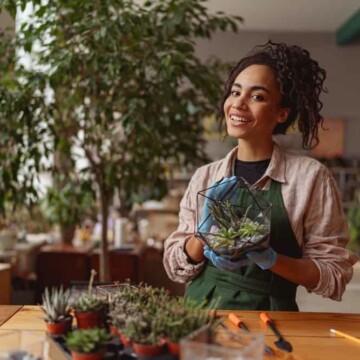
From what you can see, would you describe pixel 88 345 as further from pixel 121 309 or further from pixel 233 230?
pixel 233 230

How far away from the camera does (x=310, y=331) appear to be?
1.32 metres

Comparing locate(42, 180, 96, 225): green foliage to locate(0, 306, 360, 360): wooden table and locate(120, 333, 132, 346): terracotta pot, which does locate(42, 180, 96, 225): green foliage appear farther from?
locate(120, 333, 132, 346): terracotta pot

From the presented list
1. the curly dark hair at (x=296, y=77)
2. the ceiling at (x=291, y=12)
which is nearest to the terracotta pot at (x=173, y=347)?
the curly dark hair at (x=296, y=77)

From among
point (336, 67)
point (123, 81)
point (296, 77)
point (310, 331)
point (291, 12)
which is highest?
point (291, 12)

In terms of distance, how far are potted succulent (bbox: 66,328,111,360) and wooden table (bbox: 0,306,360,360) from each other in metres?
0.08

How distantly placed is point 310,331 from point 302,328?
2 cm

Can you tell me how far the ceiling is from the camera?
6.34m

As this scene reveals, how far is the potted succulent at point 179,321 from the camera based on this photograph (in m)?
0.99

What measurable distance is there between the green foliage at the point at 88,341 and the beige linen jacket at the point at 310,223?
61 cm

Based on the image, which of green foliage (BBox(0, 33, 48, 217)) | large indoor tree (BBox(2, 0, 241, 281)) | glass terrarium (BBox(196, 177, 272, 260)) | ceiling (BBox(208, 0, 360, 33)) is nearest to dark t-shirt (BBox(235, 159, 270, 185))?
glass terrarium (BBox(196, 177, 272, 260))

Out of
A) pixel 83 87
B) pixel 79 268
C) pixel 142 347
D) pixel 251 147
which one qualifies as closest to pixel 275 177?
pixel 251 147

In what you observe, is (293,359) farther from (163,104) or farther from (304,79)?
(163,104)

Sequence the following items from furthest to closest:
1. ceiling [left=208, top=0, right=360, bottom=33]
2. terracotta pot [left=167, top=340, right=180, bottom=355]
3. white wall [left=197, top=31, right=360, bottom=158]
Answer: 1. white wall [left=197, top=31, right=360, bottom=158]
2. ceiling [left=208, top=0, right=360, bottom=33]
3. terracotta pot [left=167, top=340, right=180, bottom=355]

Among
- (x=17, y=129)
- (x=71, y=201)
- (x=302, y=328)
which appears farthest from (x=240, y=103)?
(x=71, y=201)
